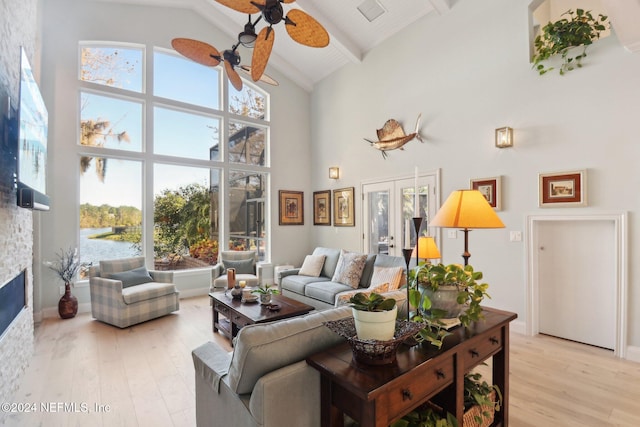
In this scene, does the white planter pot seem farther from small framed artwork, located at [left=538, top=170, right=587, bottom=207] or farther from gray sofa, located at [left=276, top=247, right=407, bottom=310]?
small framed artwork, located at [left=538, top=170, right=587, bottom=207]

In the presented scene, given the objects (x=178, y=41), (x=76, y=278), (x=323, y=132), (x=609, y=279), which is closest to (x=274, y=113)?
(x=323, y=132)

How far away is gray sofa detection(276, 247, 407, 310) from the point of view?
4.08 m

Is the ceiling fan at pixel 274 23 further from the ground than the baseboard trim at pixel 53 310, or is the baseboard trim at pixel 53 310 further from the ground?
the ceiling fan at pixel 274 23

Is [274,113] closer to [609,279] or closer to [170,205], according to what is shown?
[170,205]

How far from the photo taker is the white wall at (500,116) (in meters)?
3.14

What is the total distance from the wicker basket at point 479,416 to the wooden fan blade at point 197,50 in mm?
3421

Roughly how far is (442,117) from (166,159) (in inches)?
179

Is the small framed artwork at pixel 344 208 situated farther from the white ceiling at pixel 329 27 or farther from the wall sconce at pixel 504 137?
the wall sconce at pixel 504 137

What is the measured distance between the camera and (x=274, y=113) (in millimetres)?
6609

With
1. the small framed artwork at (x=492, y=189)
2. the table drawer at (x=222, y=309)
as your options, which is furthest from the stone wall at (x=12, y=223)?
the small framed artwork at (x=492, y=189)

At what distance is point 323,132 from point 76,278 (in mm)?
5039

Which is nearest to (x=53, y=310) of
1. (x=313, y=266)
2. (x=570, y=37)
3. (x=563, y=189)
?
(x=313, y=266)

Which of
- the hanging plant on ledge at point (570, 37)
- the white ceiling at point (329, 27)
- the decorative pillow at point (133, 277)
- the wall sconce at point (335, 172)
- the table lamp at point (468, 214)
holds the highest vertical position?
the white ceiling at point (329, 27)

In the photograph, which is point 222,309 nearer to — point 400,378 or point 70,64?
point 400,378
